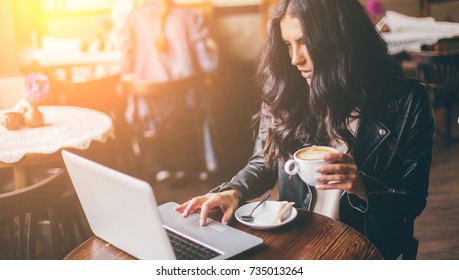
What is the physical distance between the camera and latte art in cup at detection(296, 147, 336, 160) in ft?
3.94

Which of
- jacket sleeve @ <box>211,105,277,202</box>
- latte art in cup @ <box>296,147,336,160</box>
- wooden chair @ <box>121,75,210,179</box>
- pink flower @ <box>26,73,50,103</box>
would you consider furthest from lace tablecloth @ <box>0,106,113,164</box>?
latte art in cup @ <box>296,147,336,160</box>

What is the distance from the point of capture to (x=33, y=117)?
6.84 ft

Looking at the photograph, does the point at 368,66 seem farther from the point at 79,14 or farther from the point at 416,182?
the point at 79,14

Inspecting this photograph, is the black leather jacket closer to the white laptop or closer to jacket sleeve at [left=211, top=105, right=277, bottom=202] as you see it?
jacket sleeve at [left=211, top=105, right=277, bottom=202]

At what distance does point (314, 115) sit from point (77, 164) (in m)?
0.72

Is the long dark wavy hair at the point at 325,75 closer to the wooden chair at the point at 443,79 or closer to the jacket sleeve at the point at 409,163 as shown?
the jacket sleeve at the point at 409,163

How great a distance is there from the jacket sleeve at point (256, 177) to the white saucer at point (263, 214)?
0.36ft

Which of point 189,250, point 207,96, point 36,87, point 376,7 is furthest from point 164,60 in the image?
point 189,250

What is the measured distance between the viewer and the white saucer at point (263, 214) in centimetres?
122

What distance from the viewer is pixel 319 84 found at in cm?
144

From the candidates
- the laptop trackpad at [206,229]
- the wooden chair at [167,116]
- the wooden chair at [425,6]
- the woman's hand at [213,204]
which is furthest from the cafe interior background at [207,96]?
the laptop trackpad at [206,229]

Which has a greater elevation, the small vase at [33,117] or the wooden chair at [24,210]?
the small vase at [33,117]

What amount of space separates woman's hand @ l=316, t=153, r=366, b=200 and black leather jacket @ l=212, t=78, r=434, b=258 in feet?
0.38

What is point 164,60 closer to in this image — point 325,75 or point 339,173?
point 325,75
